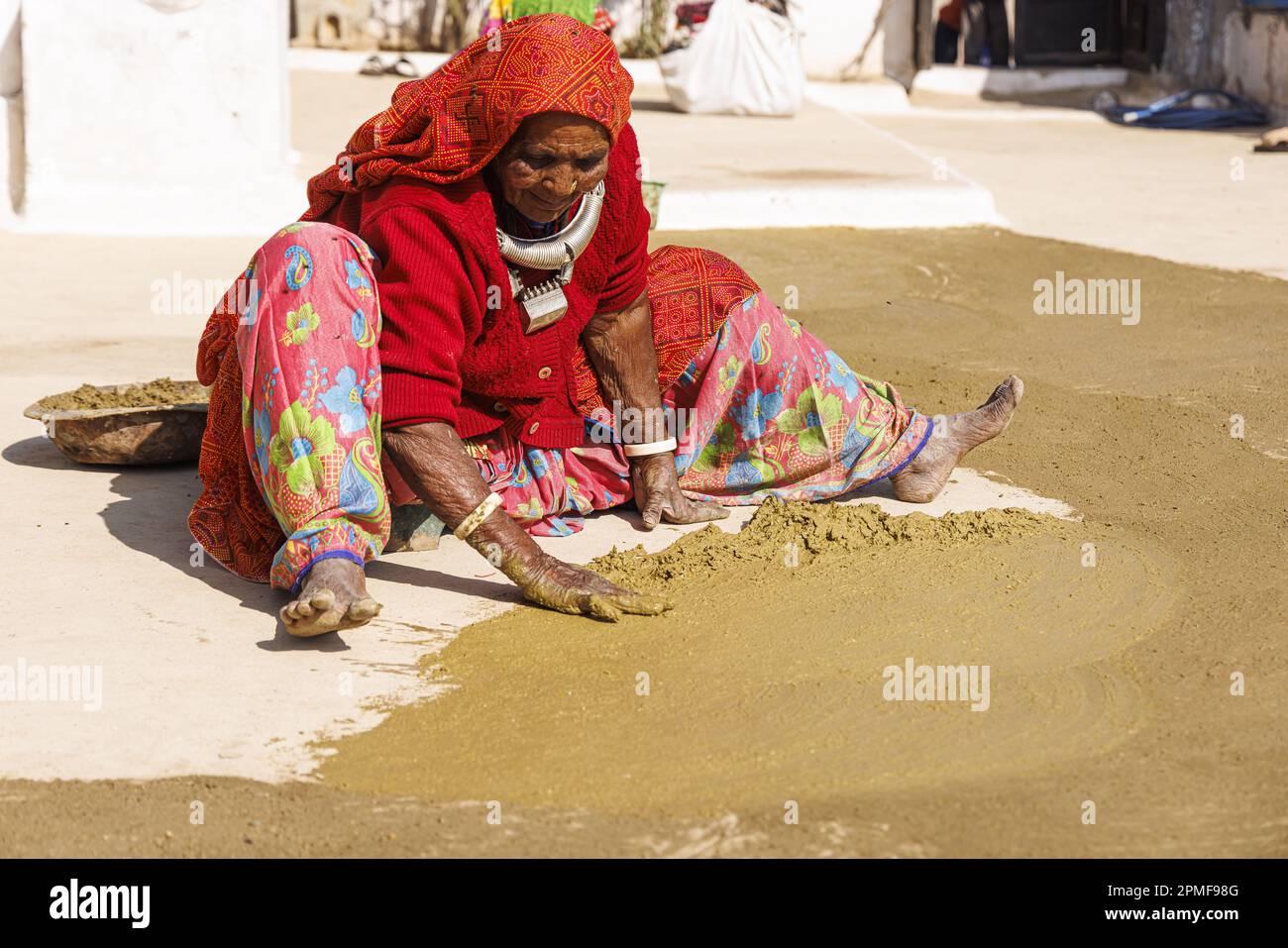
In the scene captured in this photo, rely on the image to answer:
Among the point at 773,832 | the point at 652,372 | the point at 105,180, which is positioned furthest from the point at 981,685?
the point at 105,180

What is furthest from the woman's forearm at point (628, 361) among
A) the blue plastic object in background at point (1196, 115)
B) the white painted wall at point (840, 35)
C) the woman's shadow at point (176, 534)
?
the white painted wall at point (840, 35)

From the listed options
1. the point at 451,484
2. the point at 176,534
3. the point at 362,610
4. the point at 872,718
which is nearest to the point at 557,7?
the point at 176,534

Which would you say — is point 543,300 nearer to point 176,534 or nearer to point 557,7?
point 176,534

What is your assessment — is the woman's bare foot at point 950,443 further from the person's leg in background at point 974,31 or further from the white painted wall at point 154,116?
the person's leg in background at point 974,31

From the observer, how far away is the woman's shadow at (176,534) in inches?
127

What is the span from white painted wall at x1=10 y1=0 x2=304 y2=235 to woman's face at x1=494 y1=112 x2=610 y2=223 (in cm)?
450

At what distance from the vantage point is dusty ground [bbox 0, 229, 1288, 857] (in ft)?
7.66

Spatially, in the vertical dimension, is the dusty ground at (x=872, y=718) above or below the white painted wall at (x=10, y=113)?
below

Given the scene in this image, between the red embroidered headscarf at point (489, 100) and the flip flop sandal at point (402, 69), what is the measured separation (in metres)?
10.6

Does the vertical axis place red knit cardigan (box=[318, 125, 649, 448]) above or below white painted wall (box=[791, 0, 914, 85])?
below

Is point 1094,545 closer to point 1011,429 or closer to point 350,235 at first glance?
point 1011,429

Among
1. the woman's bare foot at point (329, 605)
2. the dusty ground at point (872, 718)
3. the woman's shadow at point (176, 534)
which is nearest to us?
the dusty ground at point (872, 718)

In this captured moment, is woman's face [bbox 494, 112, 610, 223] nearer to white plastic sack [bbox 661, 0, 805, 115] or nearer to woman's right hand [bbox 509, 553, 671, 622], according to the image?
woman's right hand [bbox 509, 553, 671, 622]

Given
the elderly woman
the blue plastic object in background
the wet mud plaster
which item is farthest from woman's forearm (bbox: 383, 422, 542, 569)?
the blue plastic object in background
